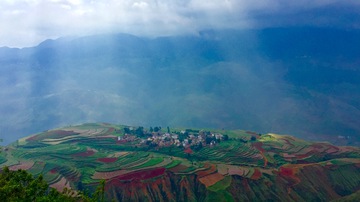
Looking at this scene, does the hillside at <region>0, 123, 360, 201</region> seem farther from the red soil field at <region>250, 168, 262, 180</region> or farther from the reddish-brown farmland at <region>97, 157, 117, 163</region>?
the reddish-brown farmland at <region>97, 157, 117, 163</region>

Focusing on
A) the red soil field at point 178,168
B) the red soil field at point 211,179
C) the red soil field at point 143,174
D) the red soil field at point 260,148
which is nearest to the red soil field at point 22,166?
the red soil field at point 143,174

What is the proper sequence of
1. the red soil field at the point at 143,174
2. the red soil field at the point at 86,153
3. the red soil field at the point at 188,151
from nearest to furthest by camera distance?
1. the red soil field at the point at 143,174
2. the red soil field at the point at 86,153
3. the red soil field at the point at 188,151

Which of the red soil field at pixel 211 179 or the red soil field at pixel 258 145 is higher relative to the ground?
the red soil field at pixel 258 145

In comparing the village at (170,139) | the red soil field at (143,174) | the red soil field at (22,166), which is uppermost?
the village at (170,139)

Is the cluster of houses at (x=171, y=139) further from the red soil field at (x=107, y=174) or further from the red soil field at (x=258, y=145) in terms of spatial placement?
the red soil field at (x=107, y=174)

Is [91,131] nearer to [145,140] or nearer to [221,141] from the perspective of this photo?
[145,140]

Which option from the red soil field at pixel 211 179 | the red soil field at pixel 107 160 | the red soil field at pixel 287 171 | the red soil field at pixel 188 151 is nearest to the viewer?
the red soil field at pixel 211 179

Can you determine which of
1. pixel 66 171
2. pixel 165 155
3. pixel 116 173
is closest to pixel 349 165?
pixel 165 155
